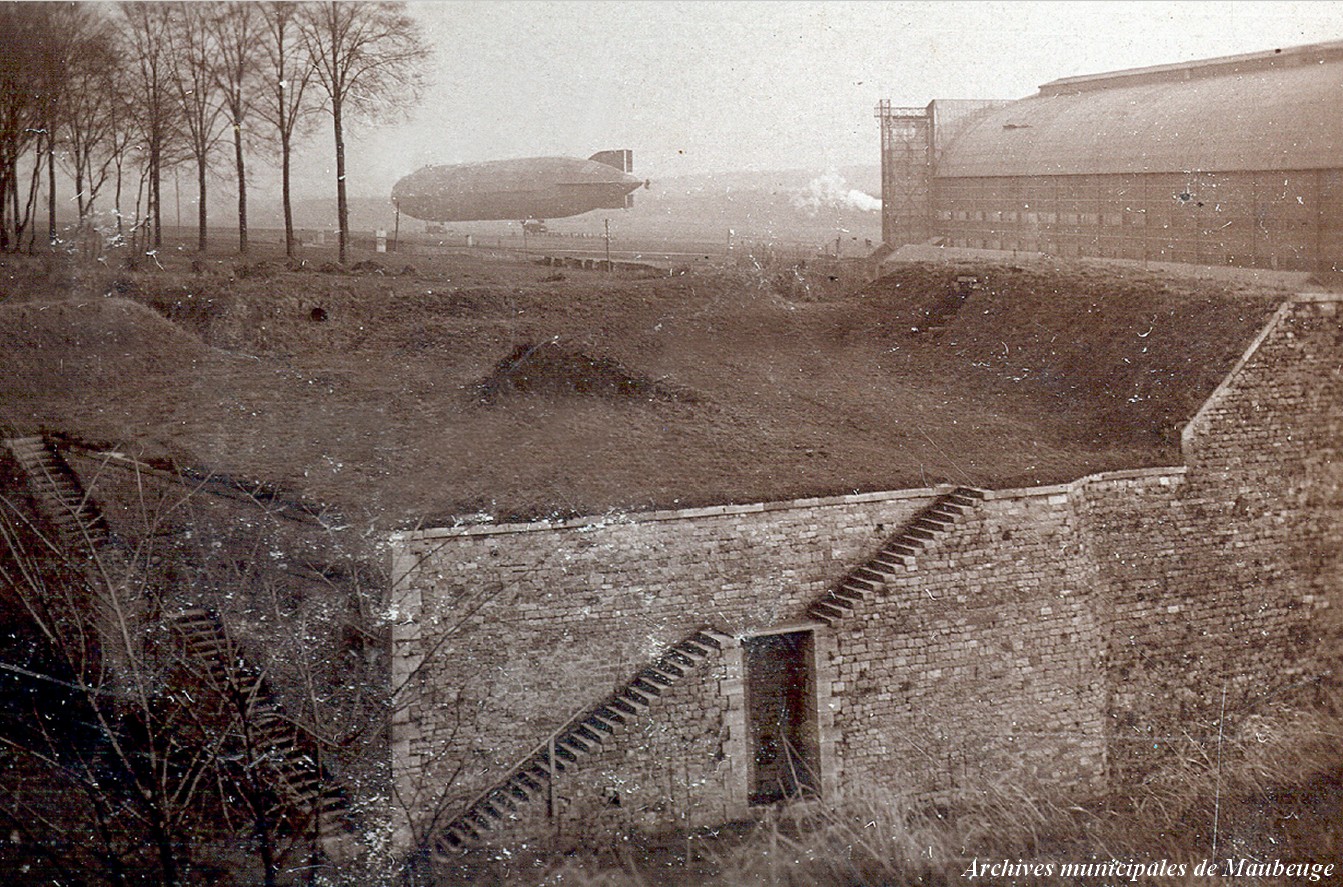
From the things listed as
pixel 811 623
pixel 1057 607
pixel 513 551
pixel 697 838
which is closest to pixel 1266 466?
pixel 1057 607

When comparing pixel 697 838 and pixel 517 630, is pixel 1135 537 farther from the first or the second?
pixel 517 630

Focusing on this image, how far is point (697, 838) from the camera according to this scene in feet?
27.9

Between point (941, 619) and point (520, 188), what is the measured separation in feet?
18.1

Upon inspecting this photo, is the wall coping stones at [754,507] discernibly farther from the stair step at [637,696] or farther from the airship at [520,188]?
the airship at [520,188]

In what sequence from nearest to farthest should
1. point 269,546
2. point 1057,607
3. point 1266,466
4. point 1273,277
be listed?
point 269,546 → point 1057,607 → point 1266,466 → point 1273,277

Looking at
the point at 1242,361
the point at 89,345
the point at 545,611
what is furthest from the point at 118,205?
the point at 1242,361

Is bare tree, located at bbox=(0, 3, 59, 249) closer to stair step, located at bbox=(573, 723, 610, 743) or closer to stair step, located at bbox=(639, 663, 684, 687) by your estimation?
stair step, located at bbox=(573, 723, 610, 743)

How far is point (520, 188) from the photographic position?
10609 mm

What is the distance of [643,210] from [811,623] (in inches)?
175

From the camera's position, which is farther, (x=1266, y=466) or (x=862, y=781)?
(x=1266, y=466)

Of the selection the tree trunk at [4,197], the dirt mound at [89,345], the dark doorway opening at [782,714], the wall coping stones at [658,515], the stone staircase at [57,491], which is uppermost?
the tree trunk at [4,197]

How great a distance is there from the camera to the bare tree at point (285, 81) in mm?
9797

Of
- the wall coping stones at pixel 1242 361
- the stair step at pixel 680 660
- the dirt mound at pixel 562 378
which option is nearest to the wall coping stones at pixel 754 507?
the wall coping stones at pixel 1242 361

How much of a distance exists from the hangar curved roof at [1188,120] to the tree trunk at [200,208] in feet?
38.2
